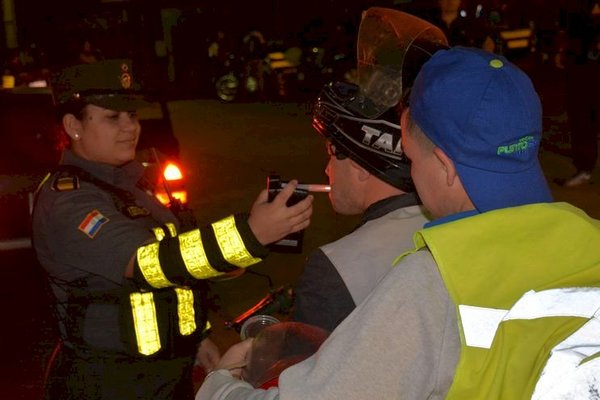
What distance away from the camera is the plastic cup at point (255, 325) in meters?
2.08

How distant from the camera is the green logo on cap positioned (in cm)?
148

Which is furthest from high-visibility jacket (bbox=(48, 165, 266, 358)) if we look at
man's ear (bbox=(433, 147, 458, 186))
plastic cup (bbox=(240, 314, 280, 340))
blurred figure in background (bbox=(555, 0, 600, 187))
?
blurred figure in background (bbox=(555, 0, 600, 187))

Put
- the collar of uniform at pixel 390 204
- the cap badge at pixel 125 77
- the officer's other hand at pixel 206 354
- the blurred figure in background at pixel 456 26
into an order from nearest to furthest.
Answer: the collar of uniform at pixel 390 204, the cap badge at pixel 125 77, the officer's other hand at pixel 206 354, the blurred figure in background at pixel 456 26

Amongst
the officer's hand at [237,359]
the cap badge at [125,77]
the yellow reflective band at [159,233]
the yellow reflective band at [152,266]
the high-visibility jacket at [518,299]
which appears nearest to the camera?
the high-visibility jacket at [518,299]

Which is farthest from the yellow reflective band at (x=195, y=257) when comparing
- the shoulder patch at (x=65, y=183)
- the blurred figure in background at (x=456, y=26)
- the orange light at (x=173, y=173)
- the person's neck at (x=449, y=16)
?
the person's neck at (x=449, y=16)

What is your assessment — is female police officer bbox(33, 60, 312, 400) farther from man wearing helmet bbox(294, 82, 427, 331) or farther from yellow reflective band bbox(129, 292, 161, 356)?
man wearing helmet bbox(294, 82, 427, 331)

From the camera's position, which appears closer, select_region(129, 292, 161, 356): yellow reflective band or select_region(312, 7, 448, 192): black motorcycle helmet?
select_region(312, 7, 448, 192): black motorcycle helmet

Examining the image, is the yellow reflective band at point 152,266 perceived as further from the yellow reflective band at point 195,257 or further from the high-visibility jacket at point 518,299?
the high-visibility jacket at point 518,299

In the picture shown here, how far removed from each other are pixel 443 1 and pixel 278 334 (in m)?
8.00

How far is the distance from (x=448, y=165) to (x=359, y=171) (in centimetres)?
96

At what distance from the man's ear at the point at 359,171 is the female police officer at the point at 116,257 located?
0.24 metres

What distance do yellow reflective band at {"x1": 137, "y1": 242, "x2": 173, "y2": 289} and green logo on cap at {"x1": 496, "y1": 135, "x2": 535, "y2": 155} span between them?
4.87 ft

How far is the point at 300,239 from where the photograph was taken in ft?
9.05

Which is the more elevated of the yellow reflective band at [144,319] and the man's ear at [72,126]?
the man's ear at [72,126]
